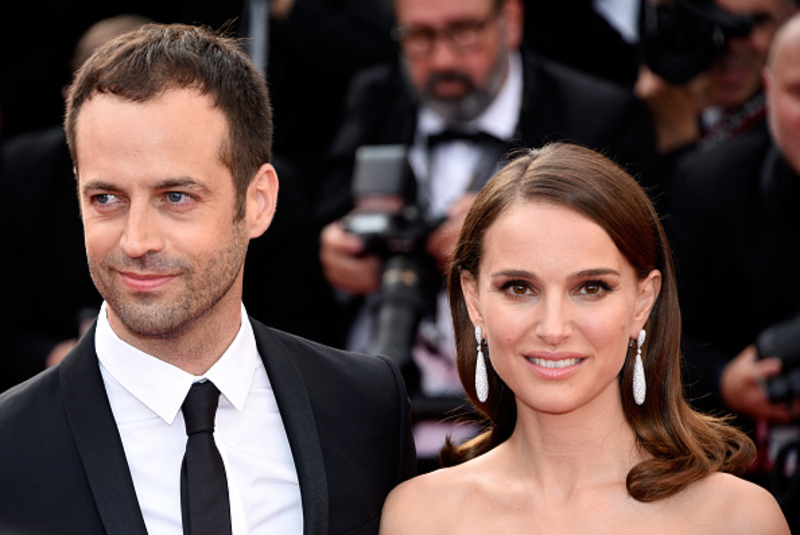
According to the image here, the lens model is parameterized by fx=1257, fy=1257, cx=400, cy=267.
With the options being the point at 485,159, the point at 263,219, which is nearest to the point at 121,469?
the point at 263,219

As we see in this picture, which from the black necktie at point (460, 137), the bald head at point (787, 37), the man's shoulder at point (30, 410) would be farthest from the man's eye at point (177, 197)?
the bald head at point (787, 37)

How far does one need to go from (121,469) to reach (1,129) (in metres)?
3.03

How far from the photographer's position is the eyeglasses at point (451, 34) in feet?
13.1

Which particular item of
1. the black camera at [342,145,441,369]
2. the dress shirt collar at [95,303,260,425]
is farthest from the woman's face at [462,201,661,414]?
the black camera at [342,145,441,369]

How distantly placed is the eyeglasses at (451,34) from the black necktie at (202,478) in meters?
1.97

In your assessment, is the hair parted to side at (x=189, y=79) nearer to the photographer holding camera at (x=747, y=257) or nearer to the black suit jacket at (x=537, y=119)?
the black suit jacket at (x=537, y=119)

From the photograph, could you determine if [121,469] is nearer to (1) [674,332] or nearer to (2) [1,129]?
(1) [674,332]

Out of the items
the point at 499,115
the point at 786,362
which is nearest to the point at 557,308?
the point at 786,362

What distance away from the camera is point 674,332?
2.61 metres

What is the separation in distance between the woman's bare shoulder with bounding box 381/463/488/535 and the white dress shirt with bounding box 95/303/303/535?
0.81ft

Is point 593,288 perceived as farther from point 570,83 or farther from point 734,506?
point 570,83

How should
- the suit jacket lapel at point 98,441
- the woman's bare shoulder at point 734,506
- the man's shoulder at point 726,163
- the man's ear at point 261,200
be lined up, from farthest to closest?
the man's shoulder at point 726,163, the man's ear at point 261,200, the woman's bare shoulder at point 734,506, the suit jacket lapel at point 98,441

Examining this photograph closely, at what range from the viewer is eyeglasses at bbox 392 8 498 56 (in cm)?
399

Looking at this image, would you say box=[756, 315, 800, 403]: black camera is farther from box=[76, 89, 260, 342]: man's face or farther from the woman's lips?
box=[76, 89, 260, 342]: man's face
